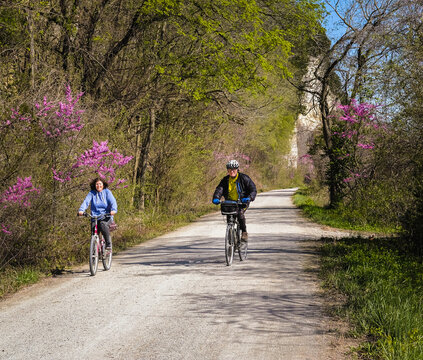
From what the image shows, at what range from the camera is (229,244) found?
10336 mm

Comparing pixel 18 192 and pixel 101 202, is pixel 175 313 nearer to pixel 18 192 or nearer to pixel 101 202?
pixel 101 202

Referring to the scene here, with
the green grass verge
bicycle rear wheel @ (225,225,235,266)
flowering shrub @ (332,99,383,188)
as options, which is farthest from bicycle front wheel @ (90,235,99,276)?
flowering shrub @ (332,99,383,188)

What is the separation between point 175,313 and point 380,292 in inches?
116

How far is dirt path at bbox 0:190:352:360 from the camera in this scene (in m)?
5.29

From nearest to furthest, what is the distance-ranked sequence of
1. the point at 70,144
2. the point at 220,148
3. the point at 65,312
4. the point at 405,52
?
the point at 65,312 → the point at 70,144 → the point at 405,52 → the point at 220,148

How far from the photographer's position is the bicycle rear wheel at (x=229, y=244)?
1015 cm

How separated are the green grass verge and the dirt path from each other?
44 centimetres

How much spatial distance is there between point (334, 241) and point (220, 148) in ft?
66.0

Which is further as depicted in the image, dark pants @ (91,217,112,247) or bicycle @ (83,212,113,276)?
dark pants @ (91,217,112,247)

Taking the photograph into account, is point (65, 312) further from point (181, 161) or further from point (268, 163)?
point (268, 163)

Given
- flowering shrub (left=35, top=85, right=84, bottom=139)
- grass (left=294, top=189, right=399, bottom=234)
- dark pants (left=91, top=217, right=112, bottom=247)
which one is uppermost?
flowering shrub (left=35, top=85, right=84, bottom=139)

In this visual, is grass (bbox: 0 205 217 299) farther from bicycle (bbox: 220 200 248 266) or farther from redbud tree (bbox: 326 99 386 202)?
redbud tree (bbox: 326 99 386 202)

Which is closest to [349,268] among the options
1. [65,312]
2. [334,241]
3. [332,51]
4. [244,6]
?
[334,241]

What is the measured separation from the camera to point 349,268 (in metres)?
9.32
